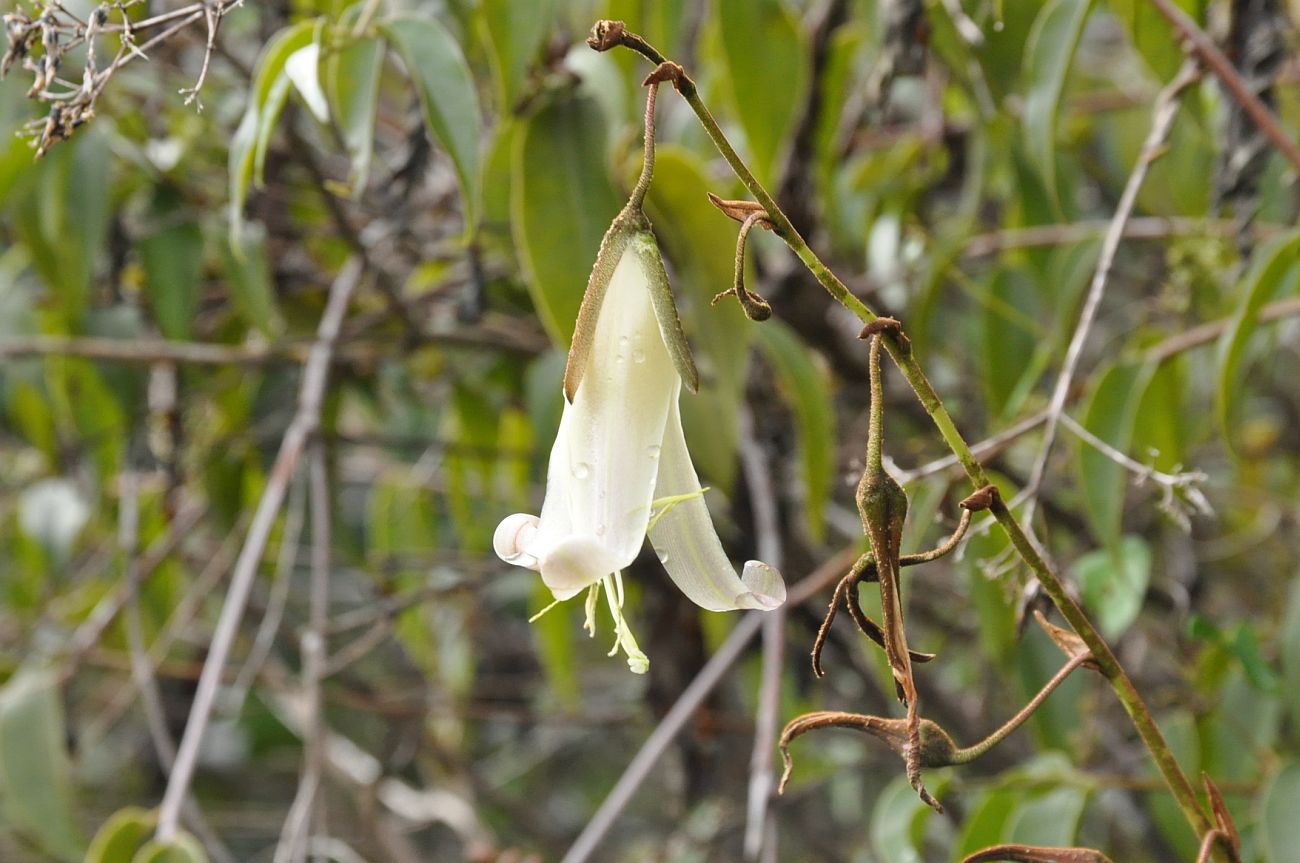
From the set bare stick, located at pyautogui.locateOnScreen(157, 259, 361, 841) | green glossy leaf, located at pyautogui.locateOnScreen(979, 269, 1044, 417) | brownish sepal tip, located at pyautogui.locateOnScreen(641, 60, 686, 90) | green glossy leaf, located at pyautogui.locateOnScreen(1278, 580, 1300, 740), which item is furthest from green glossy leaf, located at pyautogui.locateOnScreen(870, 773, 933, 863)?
brownish sepal tip, located at pyautogui.locateOnScreen(641, 60, 686, 90)

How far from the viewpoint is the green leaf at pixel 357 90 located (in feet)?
2.47

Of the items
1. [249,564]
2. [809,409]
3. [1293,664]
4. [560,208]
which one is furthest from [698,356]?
[1293,664]

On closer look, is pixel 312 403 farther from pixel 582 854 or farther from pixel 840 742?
pixel 840 742

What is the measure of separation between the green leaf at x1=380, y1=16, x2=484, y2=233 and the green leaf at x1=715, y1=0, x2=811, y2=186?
29cm

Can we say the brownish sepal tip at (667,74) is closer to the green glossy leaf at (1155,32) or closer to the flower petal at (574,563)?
the flower petal at (574,563)

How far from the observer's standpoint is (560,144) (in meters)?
0.89

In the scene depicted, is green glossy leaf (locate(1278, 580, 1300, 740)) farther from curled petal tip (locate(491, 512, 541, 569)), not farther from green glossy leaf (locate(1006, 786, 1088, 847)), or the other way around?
curled petal tip (locate(491, 512, 541, 569))

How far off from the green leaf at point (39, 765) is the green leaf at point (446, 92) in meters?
0.74

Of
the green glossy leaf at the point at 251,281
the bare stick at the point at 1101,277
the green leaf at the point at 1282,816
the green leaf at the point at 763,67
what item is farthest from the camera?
the green glossy leaf at the point at 251,281

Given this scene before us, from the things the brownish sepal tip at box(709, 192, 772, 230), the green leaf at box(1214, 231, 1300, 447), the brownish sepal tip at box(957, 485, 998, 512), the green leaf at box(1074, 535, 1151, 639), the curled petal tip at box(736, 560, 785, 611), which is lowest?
the green leaf at box(1074, 535, 1151, 639)

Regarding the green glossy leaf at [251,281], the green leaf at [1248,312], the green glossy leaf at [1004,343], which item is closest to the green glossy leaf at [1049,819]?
the green leaf at [1248,312]

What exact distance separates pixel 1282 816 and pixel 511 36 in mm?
686

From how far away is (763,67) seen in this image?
0.99 m

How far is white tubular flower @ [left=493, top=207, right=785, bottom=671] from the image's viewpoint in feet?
1.45
